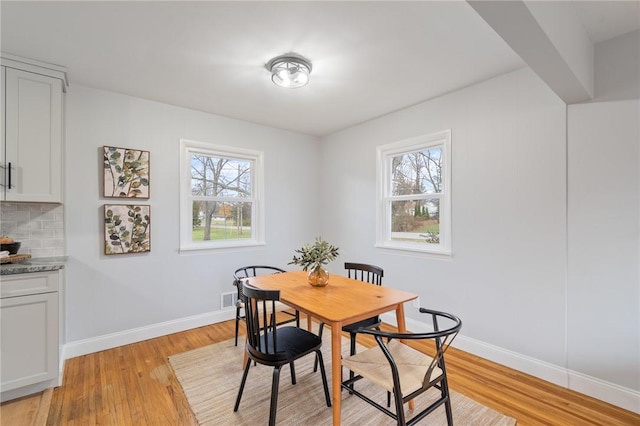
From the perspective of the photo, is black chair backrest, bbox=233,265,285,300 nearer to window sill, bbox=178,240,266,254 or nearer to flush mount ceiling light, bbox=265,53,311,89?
window sill, bbox=178,240,266,254

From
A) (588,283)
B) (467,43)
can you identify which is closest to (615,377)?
(588,283)

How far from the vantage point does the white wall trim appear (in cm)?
271

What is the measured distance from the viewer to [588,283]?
7.04ft

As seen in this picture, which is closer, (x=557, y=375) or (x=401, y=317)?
(x=401, y=317)

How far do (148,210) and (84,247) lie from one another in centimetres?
64

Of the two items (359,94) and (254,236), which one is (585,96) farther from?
(254,236)

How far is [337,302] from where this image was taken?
1.91m

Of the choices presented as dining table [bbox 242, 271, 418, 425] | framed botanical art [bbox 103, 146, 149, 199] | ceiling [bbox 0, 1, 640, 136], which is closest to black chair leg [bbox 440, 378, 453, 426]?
dining table [bbox 242, 271, 418, 425]

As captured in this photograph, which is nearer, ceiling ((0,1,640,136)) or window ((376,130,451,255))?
ceiling ((0,1,640,136))

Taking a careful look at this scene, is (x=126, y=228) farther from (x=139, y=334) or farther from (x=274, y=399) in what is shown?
(x=274, y=399)

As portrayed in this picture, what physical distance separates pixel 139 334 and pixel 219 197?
172 centimetres

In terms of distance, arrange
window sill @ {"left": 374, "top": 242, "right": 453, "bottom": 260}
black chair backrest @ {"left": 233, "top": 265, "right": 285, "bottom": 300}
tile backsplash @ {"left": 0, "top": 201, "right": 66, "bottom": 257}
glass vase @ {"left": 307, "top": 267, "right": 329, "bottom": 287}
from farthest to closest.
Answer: window sill @ {"left": 374, "top": 242, "right": 453, "bottom": 260}, tile backsplash @ {"left": 0, "top": 201, "right": 66, "bottom": 257}, glass vase @ {"left": 307, "top": 267, "right": 329, "bottom": 287}, black chair backrest @ {"left": 233, "top": 265, "right": 285, "bottom": 300}

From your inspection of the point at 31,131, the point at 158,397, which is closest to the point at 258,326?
the point at 158,397

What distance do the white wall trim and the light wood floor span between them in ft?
0.27
